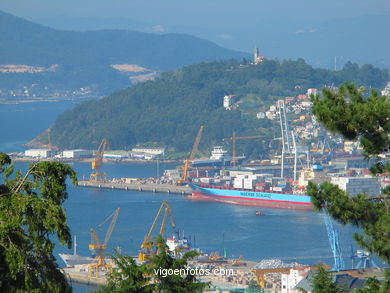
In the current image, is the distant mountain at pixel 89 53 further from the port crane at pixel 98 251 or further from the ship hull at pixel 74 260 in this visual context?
the ship hull at pixel 74 260

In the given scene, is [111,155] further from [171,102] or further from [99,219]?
[99,219]


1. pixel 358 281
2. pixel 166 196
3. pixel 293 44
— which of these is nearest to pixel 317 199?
pixel 358 281

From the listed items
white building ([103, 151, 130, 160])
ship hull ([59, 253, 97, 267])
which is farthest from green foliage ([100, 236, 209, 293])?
white building ([103, 151, 130, 160])

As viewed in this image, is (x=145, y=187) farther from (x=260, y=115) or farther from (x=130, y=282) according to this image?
(x=130, y=282)

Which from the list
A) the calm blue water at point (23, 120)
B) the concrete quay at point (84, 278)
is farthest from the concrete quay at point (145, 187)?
the concrete quay at point (84, 278)

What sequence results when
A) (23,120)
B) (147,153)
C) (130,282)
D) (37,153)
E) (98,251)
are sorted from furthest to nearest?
(23,120), (147,153), (37,153), (98,251), (130,282)

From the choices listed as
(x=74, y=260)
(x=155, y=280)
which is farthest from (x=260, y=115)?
(x=155, y=280)
